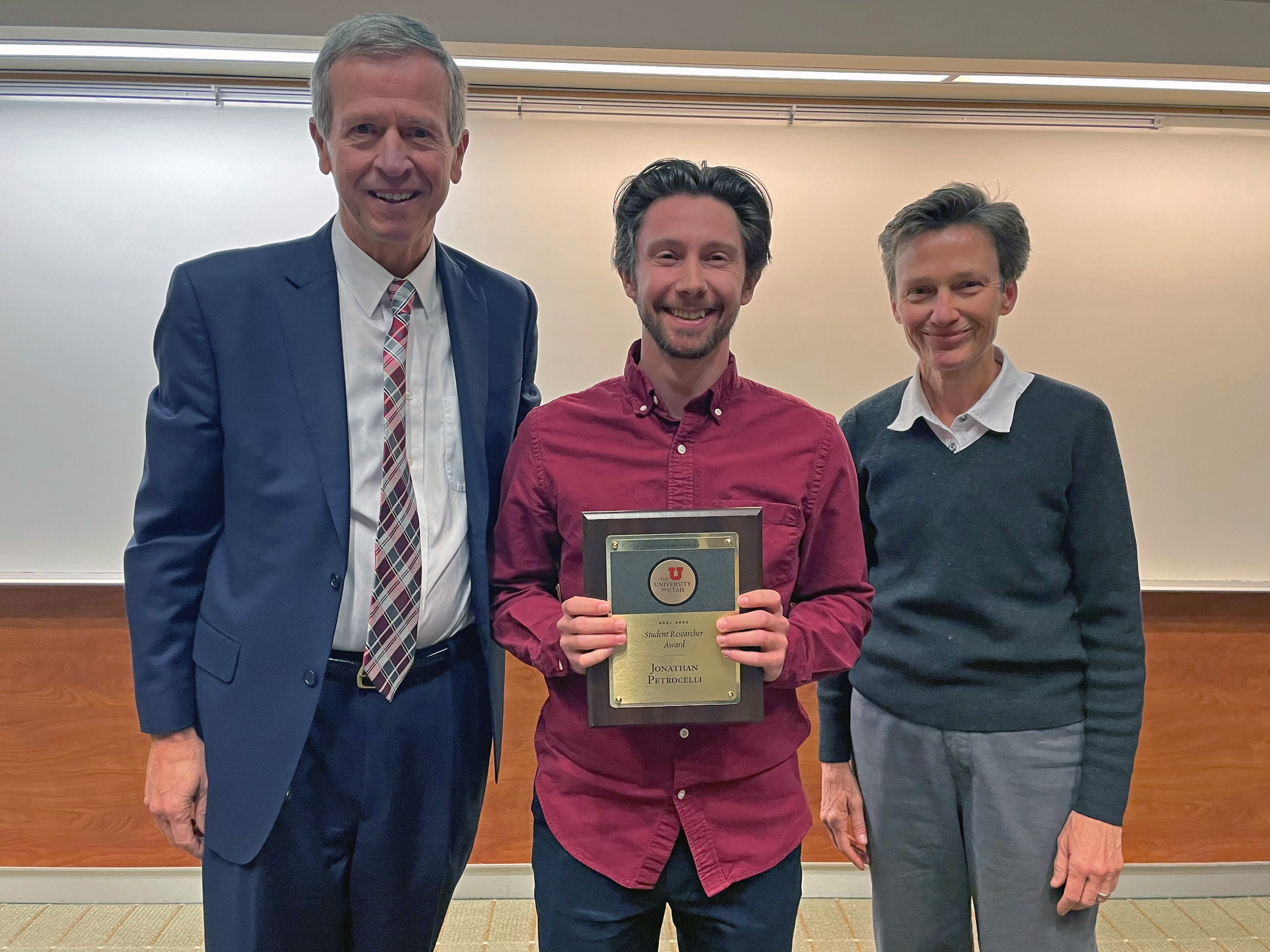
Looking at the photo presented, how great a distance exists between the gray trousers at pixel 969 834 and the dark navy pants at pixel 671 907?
14.2 inches

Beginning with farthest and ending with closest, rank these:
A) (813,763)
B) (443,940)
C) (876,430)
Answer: (813,763) → (443,940) → (876,430)

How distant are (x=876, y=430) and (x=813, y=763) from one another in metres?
1.82

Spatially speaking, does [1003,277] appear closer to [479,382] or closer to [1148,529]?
[479,382]

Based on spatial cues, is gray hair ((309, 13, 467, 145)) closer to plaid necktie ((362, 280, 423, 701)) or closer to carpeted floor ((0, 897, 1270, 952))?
plaid necktie ((362, 280, 423, 701))

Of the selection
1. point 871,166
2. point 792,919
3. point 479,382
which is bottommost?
point 792,919

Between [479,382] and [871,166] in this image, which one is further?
[871,166]

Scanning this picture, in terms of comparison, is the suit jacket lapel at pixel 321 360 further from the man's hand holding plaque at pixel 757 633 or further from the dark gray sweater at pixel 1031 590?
the dark gray sweater at pixel 1031 590

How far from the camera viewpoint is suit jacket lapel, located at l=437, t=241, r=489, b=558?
1.54 m

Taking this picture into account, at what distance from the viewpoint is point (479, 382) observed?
1603 mm

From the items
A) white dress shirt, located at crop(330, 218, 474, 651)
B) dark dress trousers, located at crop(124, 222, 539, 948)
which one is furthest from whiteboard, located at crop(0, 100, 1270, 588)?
dark dress trousers, located at crop(124, 222, 539, 948)

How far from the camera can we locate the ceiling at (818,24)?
8.03 feet

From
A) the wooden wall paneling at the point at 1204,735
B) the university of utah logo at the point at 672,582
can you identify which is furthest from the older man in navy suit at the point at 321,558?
the wooden wall paneling at the point at 1204,735

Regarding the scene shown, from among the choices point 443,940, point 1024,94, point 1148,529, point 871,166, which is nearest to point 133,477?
point 443,940

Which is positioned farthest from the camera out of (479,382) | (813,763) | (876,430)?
(813,763)
